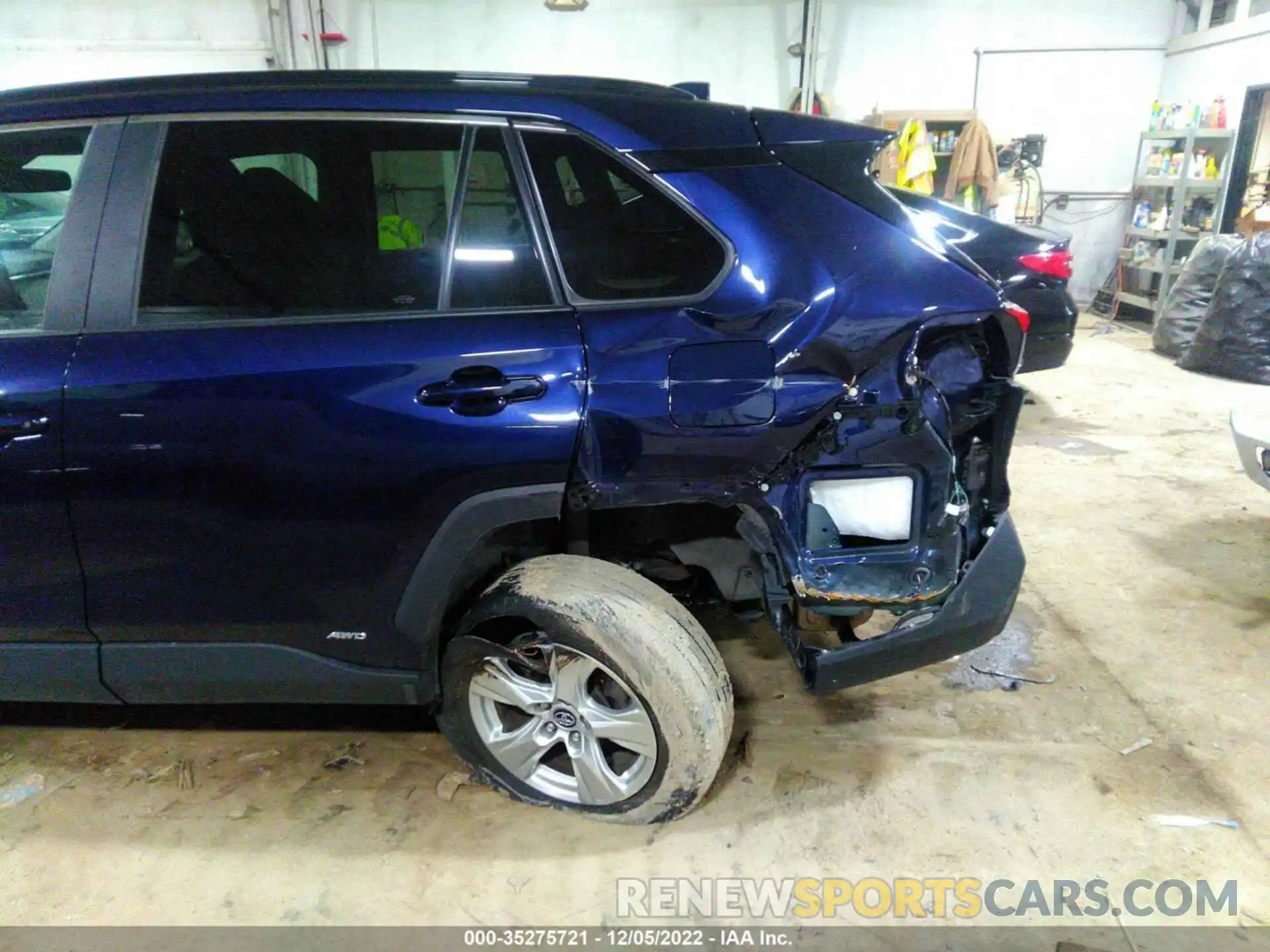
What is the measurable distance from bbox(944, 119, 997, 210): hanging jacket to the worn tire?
7.01 m

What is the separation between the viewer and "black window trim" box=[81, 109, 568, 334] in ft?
5.80

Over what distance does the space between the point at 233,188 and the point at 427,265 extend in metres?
0.49

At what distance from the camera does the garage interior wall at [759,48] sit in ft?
23.3

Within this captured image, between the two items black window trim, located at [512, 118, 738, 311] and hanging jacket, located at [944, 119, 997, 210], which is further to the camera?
hanging jacket, located at [944, 119, 997, 210]

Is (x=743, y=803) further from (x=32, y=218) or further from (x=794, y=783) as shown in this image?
(x=32, y=218)

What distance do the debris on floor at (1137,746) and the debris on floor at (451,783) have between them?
1.74m

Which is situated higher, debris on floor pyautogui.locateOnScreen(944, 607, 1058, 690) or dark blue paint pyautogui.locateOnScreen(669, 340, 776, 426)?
dark blue paint pyautogui.locateOnScreen(669, 340, 776, 426)

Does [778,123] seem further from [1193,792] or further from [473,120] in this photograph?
[1193,792]

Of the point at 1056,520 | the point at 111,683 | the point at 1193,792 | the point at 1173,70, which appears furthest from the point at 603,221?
the point at 1173,70

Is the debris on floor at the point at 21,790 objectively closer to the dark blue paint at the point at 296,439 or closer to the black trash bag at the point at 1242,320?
the dark blue paint at the point at 296,439

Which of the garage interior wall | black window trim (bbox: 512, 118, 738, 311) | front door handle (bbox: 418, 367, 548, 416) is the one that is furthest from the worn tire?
the garage interior wall

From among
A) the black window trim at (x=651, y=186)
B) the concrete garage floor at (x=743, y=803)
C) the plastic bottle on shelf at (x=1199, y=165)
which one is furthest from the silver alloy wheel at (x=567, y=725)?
the plastic bottle on shelf at (x=1199, y=165)

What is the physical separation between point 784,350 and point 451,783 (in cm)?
137

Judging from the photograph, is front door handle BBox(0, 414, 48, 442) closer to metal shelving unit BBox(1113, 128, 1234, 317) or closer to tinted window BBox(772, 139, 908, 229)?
tinted window BBox(772, 139, 908, 229)
